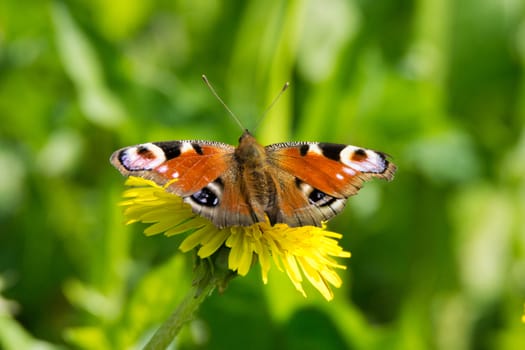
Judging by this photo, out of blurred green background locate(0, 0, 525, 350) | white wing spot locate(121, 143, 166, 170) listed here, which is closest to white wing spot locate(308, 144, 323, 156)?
white wing spot locate(121, 143, 166, 170)

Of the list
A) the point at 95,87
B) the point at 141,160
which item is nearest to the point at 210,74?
the point at 95,87

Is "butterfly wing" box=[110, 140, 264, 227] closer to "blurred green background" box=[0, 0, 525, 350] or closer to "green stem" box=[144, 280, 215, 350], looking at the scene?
"green stem" box=[144, 280, 215, 350]

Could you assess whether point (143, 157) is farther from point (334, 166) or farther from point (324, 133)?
point (324, 133)

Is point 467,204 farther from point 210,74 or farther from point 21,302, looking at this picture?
point 21,302

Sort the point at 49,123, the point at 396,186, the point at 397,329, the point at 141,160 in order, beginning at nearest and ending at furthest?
the point at 141,160 < the point at 397,329 < the point at 49,123 < the point at 396,186

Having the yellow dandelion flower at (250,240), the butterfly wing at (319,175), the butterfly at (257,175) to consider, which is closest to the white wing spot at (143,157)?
the butterfly at (257,175)

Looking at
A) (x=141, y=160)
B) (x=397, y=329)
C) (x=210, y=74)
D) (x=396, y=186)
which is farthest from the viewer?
(x=210, y=74)

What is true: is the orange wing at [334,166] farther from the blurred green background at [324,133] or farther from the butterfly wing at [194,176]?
the blurred green background at [324,133]
